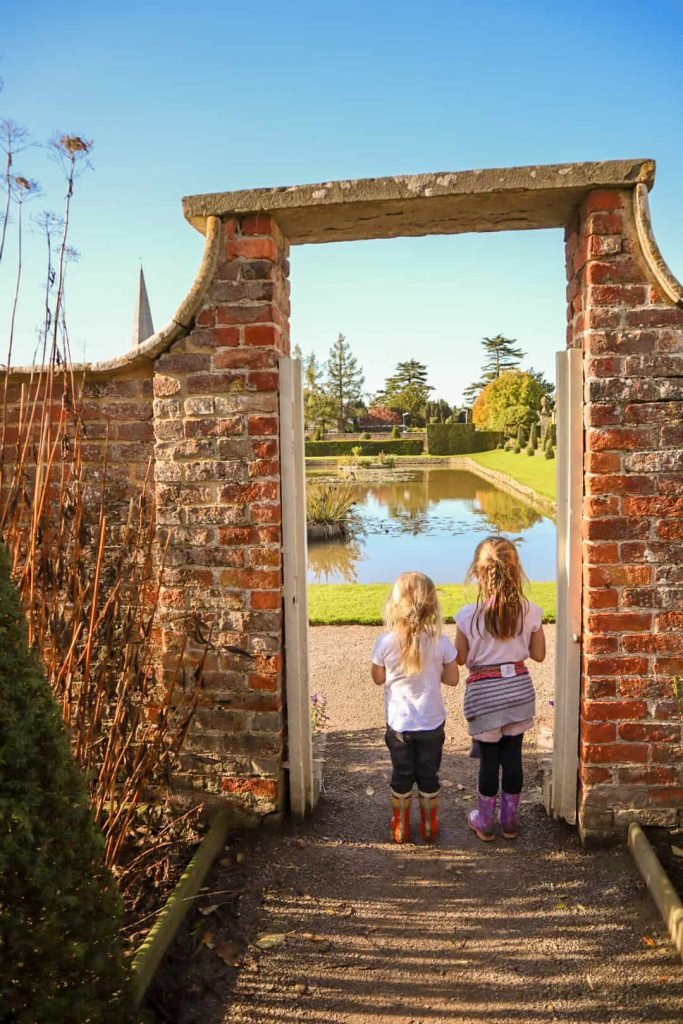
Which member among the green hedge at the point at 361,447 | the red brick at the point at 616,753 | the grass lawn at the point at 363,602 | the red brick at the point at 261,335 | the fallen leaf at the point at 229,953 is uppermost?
the green hedge at the point at 361,447

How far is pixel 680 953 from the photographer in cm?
249

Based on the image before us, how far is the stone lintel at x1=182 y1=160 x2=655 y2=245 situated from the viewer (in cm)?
289

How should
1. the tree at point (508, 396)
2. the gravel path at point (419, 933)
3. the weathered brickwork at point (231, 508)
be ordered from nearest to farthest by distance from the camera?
the gravel path at point (419, 933) < the weathered brickwork at point (231, 508) < the tree at point (508, 396)

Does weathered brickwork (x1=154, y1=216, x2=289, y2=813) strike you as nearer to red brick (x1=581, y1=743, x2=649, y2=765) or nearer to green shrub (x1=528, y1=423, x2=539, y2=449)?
red brick (x1=581, y1=743, x2=649, y2=765)

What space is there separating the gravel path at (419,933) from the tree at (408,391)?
203 ft

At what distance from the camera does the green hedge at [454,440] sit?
43.0 meters

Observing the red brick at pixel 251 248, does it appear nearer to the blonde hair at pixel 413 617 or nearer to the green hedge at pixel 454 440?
the blonde hair at pixel 413 617

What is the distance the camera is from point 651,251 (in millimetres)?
2873

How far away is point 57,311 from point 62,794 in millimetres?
1615

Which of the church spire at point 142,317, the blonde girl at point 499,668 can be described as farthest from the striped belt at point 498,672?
the church spire at point 142,317

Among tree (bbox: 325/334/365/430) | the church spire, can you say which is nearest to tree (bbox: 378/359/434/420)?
tree (bbox: 325/334/365/430)

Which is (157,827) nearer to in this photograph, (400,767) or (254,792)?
(254,792)

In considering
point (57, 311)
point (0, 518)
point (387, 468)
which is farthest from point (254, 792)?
point (387, 468)

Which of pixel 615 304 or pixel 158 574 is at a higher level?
pixel 615 304
